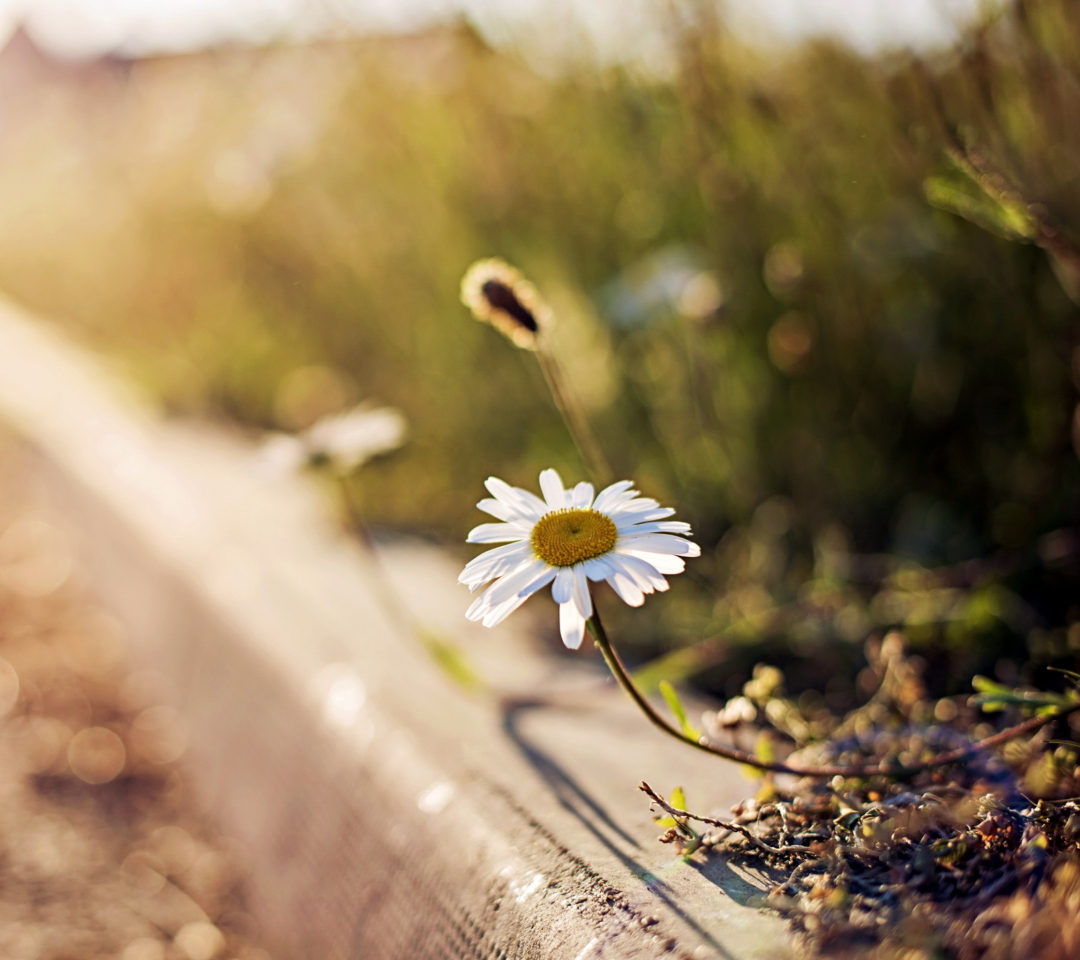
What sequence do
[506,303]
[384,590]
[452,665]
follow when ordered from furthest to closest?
[384,590] < [452,665] < [506,303]

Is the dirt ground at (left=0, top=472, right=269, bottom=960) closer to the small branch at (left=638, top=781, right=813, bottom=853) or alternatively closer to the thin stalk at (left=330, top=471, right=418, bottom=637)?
the thin stalk at (left=330, top=471, right=418, bottom=637)

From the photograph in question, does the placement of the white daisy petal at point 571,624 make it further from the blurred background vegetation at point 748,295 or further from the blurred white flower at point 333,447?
the blurred white flower at point 333,447

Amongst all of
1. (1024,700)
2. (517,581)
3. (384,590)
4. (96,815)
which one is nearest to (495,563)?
(517,581)

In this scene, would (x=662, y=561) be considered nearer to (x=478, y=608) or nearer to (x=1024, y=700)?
Result: (x=478, y=608)

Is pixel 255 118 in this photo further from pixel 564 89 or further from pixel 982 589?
pixel 982 589

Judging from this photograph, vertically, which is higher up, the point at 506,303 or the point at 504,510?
the point at 506,303

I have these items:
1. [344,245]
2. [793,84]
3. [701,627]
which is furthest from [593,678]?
[344,245]

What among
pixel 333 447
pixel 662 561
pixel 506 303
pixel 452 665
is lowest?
pixel 662 561
